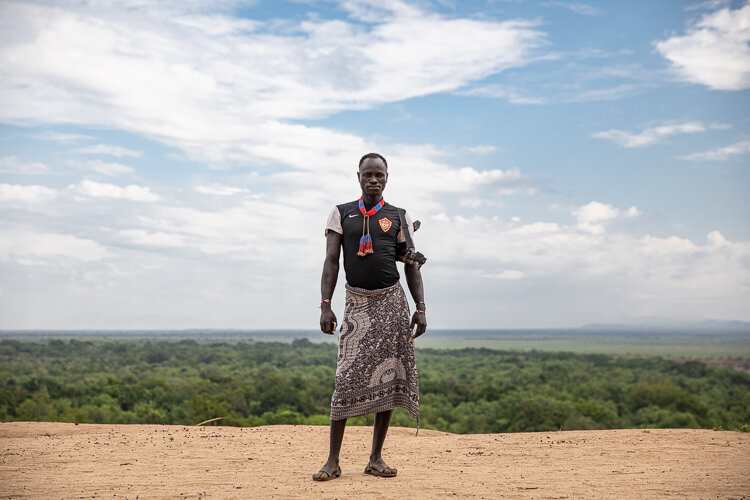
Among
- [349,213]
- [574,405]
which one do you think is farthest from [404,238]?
[574,405]

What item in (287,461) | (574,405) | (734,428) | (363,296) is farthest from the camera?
(574,405)

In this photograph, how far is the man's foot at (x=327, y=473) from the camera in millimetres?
6062

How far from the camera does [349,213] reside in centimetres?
635

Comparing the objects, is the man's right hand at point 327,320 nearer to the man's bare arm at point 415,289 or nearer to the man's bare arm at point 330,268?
the man's bare arm at point 330,268

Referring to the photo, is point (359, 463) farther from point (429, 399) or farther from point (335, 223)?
point (429, 399)

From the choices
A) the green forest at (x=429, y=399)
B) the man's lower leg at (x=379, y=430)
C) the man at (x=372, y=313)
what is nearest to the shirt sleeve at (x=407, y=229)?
the man at (x=372, y=313)

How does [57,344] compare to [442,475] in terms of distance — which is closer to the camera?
[442,475]

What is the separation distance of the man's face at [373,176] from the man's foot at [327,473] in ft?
8.15

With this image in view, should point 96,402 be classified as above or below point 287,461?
below

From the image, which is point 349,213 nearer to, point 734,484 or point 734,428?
point 734,484

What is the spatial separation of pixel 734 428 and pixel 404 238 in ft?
21.0

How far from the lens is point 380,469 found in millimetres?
6273

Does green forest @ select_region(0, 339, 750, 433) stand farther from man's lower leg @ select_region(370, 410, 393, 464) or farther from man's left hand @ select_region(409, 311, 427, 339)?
man's left hand @ select_region(409, 311, 427, 339)

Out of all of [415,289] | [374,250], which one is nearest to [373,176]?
[374,250]
